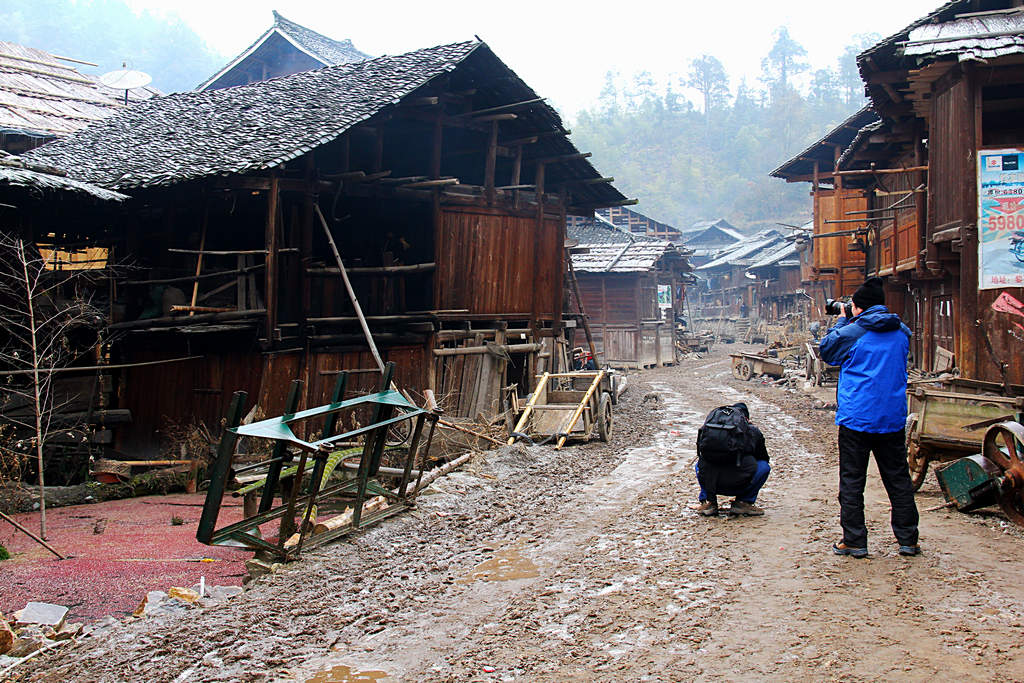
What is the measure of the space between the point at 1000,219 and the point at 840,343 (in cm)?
611

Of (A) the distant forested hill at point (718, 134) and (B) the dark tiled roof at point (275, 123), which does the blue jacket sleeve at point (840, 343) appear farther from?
(A) the distant forested hill at point (718, 134)


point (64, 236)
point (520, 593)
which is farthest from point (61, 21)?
point (520, 593)

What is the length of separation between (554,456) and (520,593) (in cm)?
608

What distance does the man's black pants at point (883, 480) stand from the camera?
5.81 m

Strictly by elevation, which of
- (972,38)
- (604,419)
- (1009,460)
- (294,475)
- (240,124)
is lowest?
(604,419)

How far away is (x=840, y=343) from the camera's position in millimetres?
6070

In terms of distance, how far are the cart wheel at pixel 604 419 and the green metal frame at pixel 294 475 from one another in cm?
546

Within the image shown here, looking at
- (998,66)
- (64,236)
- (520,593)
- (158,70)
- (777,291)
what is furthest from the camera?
(158,70)

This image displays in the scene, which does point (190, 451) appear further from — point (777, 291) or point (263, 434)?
point (777, 291)

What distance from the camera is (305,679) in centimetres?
446

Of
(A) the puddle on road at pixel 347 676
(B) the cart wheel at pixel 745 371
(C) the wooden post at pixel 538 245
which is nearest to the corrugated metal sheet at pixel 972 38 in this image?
(C) the wooden post at pixel 538 245

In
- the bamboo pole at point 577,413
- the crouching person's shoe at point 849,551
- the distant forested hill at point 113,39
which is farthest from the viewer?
the distant forested hill at point 113,39

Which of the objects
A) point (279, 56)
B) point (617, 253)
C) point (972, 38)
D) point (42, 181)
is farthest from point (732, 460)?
point (279, 56)

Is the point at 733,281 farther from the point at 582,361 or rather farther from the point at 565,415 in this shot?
the point at 565,415
